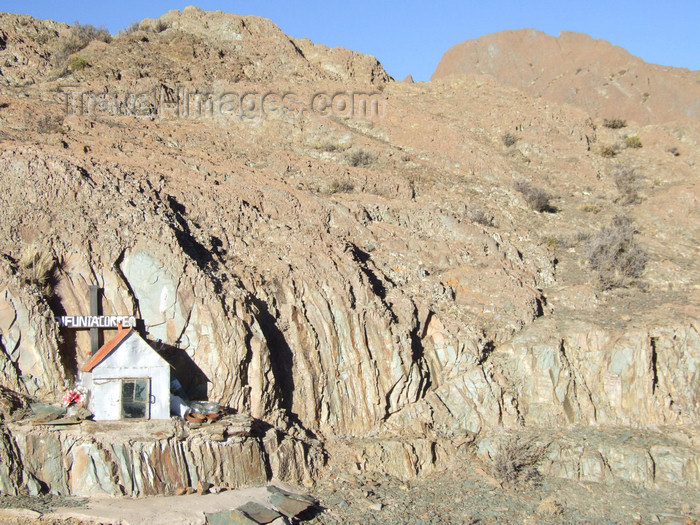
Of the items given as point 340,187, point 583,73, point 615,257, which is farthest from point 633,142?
point 583,73

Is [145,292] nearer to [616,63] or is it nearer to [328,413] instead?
[328,413]

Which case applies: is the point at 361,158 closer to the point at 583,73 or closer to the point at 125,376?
the point at 125,376

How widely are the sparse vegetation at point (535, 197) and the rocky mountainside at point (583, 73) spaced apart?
64.9ft

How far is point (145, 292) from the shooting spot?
38.8 feet

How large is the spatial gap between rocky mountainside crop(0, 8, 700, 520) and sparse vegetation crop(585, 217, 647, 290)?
0.08 m

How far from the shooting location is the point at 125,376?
10586 millimetres

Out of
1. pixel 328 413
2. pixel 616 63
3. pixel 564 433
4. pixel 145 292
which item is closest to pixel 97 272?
pixel 145 292

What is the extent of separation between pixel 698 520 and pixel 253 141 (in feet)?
49.6

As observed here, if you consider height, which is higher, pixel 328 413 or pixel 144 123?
pixel 144 123

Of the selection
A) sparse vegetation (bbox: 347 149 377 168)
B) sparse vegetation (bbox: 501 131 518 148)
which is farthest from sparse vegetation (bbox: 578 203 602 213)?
sparse vegetation (bbox: 347 149 377 168)

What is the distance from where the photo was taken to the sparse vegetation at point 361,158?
2019 cm

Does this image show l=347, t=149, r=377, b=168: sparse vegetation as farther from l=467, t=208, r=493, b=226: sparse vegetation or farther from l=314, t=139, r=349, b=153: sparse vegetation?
l=467, t=208, r=493, b=226: sparse vegetation

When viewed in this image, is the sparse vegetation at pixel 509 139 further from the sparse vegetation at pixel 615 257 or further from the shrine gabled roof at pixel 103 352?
the shrine gabled roof at pixel 103 352

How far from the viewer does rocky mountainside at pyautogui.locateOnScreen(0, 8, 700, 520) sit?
1173cm
